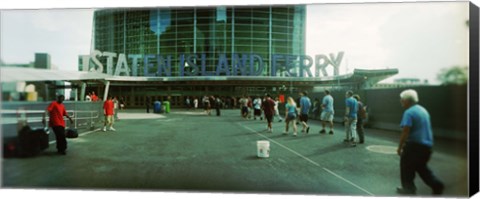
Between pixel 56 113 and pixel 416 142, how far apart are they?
6.57 m

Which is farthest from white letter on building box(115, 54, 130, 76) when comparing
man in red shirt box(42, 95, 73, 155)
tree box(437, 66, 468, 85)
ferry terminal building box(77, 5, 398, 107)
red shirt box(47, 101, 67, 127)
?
tree box(437, 66, 468, 85)

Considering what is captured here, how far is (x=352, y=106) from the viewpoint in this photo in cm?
761

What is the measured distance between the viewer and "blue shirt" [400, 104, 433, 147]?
554 cm

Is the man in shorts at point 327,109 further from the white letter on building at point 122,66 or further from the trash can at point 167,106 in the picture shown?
the white letter on building at point 122,66

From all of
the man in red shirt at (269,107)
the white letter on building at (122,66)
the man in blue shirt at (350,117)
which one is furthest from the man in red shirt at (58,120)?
the man in blue shirt at (350,117)

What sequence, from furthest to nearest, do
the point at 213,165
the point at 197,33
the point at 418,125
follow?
the point at 197,33 → the point at 213,165 → the point at 418,125

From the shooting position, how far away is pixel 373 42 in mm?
6727

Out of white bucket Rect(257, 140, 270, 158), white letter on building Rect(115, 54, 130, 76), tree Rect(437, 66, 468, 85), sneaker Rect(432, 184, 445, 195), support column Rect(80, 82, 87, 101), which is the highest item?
white letter on building Rect(115, 54, 130, 76)

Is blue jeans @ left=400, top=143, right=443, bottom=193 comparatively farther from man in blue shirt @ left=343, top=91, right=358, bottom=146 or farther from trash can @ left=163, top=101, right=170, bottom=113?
trash can @ left=163, top=101, right=170, bottom=113

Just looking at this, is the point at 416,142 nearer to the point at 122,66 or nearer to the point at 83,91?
the point at 122,66

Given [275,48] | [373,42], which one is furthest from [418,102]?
[275,48]

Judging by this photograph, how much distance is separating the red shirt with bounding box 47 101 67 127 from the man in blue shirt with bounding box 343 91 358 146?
18.4ft

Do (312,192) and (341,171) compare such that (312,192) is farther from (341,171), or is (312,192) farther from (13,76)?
(13,76)

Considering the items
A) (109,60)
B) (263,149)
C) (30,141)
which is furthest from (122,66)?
(263,149)
